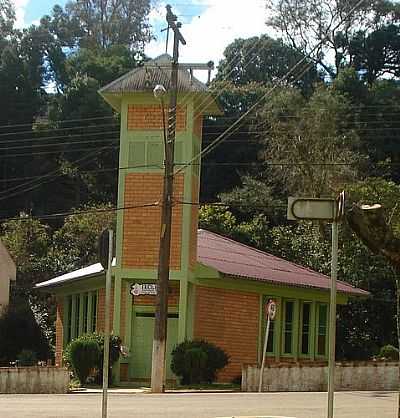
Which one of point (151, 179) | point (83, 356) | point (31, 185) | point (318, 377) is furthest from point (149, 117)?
point (31, 185)

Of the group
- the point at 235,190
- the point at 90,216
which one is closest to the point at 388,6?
the point at 235,190

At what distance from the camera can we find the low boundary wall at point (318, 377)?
84.5ft

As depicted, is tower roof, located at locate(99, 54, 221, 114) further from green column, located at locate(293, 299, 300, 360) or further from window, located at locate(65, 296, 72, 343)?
window, located at locate(65, 296, 72, 343)

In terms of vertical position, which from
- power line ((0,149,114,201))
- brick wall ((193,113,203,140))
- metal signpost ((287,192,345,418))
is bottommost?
metal signpost ((287,192,345,418))

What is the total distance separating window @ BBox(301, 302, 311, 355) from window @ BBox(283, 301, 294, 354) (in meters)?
0.60

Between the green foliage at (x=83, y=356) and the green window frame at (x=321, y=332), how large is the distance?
8768 mm

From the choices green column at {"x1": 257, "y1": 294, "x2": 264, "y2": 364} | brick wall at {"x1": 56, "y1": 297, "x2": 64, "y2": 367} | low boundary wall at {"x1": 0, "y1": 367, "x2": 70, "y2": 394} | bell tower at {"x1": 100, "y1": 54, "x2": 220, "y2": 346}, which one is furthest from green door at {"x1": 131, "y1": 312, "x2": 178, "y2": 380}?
brick wall at {"x1": 56, "y1": 297, "x2": 64, "y2": 367}

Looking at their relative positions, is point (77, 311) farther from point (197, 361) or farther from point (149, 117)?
point (149, 117)

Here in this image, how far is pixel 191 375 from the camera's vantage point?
2878cm

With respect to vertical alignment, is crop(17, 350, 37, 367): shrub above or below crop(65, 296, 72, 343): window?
below

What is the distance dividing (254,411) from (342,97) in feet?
143

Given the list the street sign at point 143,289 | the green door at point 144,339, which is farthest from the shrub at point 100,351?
the street sign at point 143,289

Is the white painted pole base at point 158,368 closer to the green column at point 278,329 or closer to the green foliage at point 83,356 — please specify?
the green foliage at point 83,356

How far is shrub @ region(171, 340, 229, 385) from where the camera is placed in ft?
93.8
